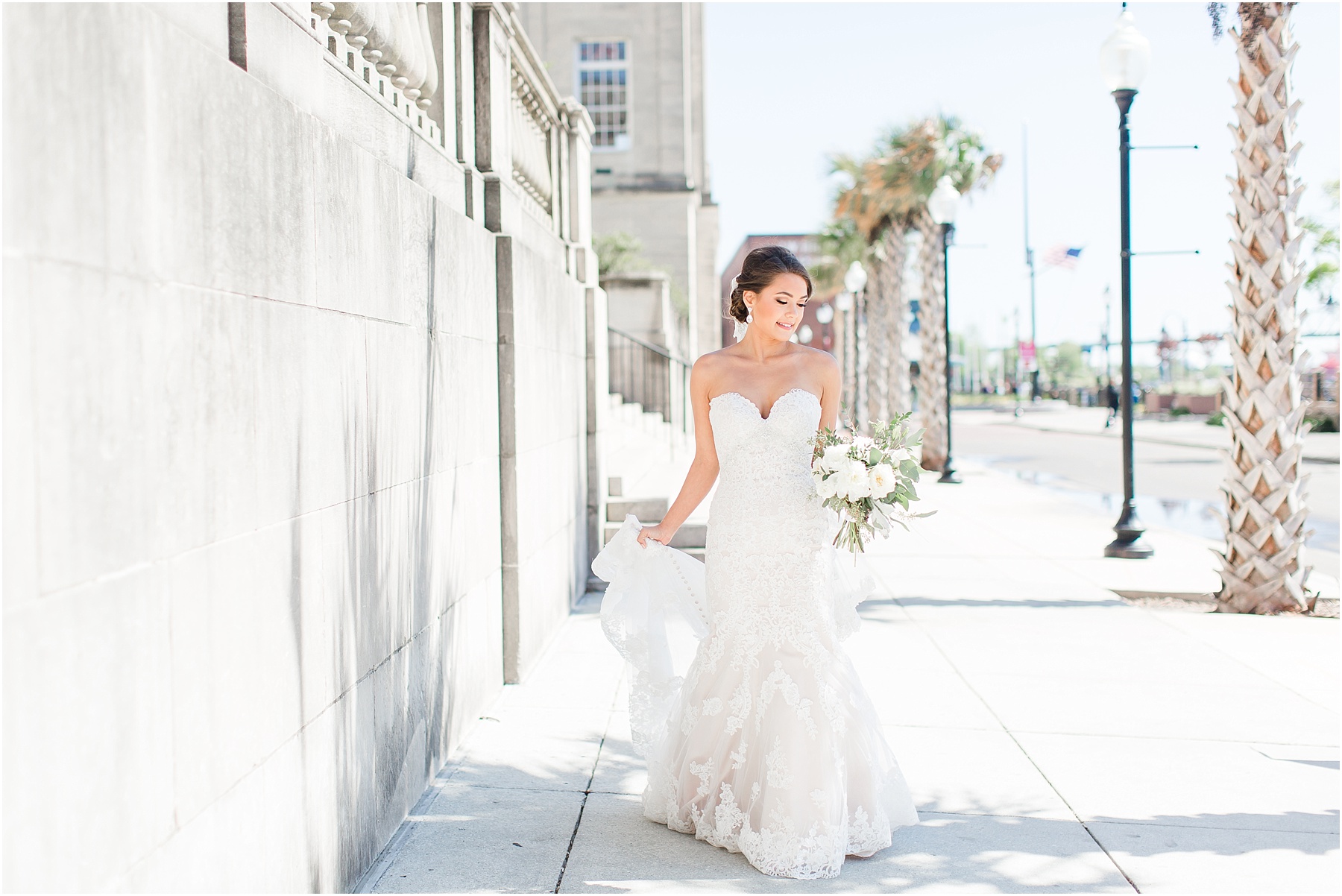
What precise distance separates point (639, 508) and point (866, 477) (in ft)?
21.9

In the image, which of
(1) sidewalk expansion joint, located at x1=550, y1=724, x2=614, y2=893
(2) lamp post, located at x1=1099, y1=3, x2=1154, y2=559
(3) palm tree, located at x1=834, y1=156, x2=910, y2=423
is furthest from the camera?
(3) palm tree, located at x1=834, y1=156, x2=910, y2=423

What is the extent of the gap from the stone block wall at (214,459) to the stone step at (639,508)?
552 cm

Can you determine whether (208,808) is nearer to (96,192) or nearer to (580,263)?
(96,192)

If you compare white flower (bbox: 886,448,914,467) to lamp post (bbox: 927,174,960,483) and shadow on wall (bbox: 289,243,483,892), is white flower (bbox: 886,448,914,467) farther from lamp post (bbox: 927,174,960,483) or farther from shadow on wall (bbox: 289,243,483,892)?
lamp post (bbox: 927,174,960,483)

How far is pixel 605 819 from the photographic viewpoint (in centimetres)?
460

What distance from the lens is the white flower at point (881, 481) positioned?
4207 mm

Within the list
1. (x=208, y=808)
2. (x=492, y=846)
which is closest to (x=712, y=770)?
(x=492, y=846)

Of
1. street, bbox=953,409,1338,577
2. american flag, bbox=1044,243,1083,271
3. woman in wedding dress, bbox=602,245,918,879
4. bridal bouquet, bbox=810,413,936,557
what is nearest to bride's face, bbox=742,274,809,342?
woman in wedding dress, bbox=602,245,918,879

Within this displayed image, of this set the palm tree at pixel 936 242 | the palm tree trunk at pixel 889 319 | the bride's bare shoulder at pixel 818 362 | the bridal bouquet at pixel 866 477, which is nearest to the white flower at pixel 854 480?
the bridal bouquet at pixel 866 477

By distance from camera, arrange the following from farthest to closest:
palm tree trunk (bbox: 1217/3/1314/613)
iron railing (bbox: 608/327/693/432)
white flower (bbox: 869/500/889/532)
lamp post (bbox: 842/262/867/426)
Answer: lamp post (bbox: 842/262/867/426), iron railing (bbox: 608/327/693/432), palm tree trunk (bbox: 1217/3/1314/613), white flower (bbox: 869/500/889/532)

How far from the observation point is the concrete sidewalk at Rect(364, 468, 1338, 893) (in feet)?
13.4

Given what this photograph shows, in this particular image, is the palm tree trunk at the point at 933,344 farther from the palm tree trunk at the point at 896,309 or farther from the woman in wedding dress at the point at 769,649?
the woman in wedding dress at the point at 769,649

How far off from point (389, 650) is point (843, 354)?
44163 mm

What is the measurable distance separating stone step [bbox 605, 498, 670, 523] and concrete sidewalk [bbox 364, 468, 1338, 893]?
2.33 metres
